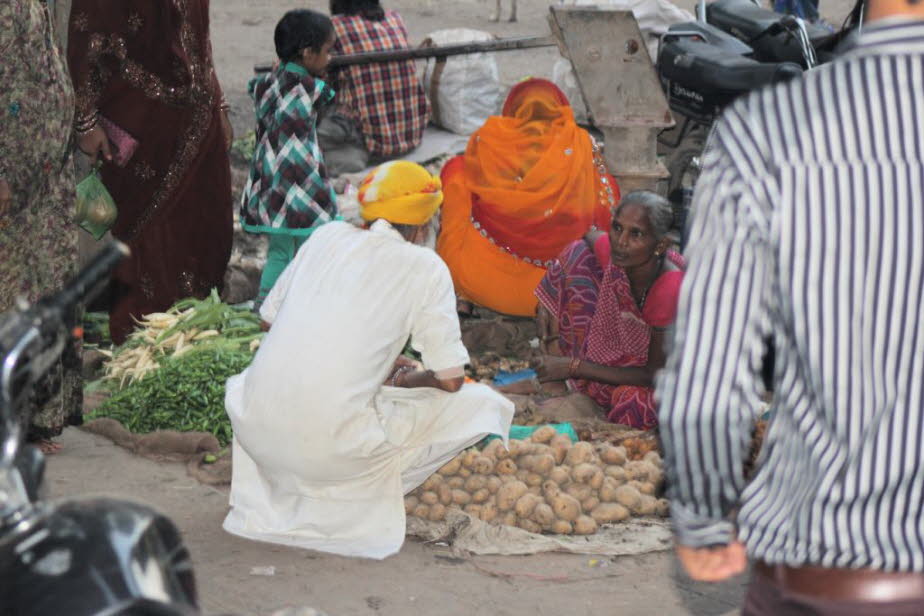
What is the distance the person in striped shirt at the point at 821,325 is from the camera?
1801mm

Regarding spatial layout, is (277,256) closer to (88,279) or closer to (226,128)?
(226,128)

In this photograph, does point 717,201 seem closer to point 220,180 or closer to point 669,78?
point 220,180

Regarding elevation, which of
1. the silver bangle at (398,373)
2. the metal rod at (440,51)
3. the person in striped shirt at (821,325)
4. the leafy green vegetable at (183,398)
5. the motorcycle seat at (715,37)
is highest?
the person in striped shirt at (821,325)

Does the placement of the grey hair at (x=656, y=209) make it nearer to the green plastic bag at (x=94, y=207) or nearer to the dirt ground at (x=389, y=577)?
the dirt ground at (x=389, y=577)

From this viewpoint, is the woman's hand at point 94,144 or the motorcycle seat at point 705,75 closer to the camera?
the woman's hand at point 94,144

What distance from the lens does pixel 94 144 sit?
6.01 meters

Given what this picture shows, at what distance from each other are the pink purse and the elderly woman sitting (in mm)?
2066

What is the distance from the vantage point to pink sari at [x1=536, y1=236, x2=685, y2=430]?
17.5ft

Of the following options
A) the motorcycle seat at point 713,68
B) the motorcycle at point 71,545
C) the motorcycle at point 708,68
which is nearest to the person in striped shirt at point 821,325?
the motorcycle at point 71,545

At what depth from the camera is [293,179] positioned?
6465 mm

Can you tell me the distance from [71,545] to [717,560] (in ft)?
3.05

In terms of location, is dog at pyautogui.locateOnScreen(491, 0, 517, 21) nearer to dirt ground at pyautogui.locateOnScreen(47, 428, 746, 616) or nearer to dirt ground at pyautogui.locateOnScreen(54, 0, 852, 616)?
dirt ground at pyautogui.locateOnScreen(54, 0, 852, 616)

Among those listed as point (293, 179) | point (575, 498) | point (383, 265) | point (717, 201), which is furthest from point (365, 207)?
point (717, 201)

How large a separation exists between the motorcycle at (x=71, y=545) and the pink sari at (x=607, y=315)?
3583 millimetres
